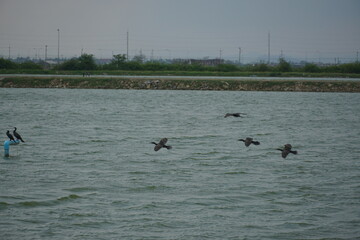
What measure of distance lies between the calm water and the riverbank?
28.8 m

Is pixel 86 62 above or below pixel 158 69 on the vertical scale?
above

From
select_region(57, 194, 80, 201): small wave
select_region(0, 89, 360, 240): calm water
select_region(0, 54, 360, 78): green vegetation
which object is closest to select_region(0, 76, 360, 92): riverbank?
select_region(0, 54, 360, 78): green vegetation

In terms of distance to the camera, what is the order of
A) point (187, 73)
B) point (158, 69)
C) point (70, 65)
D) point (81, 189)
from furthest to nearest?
1. point (158, 69)
2. point (70, 65)
3. point (187, 73)
4. point (81, 189)

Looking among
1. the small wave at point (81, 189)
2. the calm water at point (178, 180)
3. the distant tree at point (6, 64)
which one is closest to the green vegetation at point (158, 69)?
the distant tree at point (6, 64)

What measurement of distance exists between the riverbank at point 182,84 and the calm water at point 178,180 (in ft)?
94.5

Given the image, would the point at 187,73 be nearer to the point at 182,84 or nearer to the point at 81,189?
the point at 182,84

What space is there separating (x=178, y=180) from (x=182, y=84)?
5134 cm

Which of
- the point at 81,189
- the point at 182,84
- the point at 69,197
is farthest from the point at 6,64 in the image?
the point at 69,197

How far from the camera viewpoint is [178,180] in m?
19.5

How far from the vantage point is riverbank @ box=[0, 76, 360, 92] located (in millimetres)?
69188

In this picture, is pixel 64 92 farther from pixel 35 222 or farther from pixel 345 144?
pixel 35 222

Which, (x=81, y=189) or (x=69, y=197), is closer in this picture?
(x=69, y=197)

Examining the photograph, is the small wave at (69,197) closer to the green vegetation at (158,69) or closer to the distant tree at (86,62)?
the green vegetation at (158,69)

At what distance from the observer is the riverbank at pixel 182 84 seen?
69188mm
